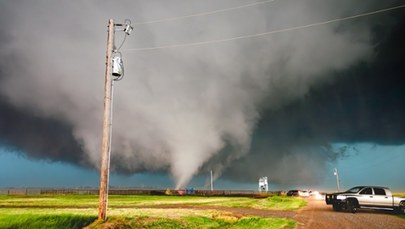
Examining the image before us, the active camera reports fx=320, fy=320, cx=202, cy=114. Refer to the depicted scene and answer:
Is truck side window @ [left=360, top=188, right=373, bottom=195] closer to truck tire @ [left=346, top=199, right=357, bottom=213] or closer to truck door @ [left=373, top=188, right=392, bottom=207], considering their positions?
truck door @ [left=373, top=188, right=392, bottom=207]

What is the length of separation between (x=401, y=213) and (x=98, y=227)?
24.8 meters

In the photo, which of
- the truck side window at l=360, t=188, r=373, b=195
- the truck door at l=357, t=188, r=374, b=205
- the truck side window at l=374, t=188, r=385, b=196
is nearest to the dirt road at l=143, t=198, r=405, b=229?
the truck door at l=357, t=188, r=374, b=205

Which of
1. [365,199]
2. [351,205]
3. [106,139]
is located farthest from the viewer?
[365,199]

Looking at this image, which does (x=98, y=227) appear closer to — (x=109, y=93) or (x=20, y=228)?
(x=20, y=228)

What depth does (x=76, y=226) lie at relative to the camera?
46.8ft

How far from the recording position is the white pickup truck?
26.3 m

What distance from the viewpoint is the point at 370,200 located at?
26.7 metres

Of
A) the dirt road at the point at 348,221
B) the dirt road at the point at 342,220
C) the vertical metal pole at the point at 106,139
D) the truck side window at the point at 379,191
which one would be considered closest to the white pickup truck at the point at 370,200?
the truck side window at the point at 379,191

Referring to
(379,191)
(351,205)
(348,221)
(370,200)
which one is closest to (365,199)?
(370,200)

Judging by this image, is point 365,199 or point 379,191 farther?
point 379,191

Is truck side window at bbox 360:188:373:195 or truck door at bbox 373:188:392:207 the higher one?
truck side window at bbox 360:188:373:195

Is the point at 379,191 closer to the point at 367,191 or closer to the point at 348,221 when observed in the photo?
the point at 367,191

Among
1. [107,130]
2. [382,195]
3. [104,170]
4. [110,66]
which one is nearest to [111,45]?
[110,66]

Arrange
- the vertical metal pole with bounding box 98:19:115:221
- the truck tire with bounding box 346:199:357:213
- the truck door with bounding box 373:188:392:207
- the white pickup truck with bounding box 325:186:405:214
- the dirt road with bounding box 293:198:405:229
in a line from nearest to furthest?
1. the vertical metal pole with bounding box 98:19:115:221
2. the dirt road with bounding box 293:198:405:229
3. the truck tire with bounding box 346:199:357:213
4. the white pickup truck with bounding box 325:186:405:214
5. the truck door with bounding box 373:188:392:207
